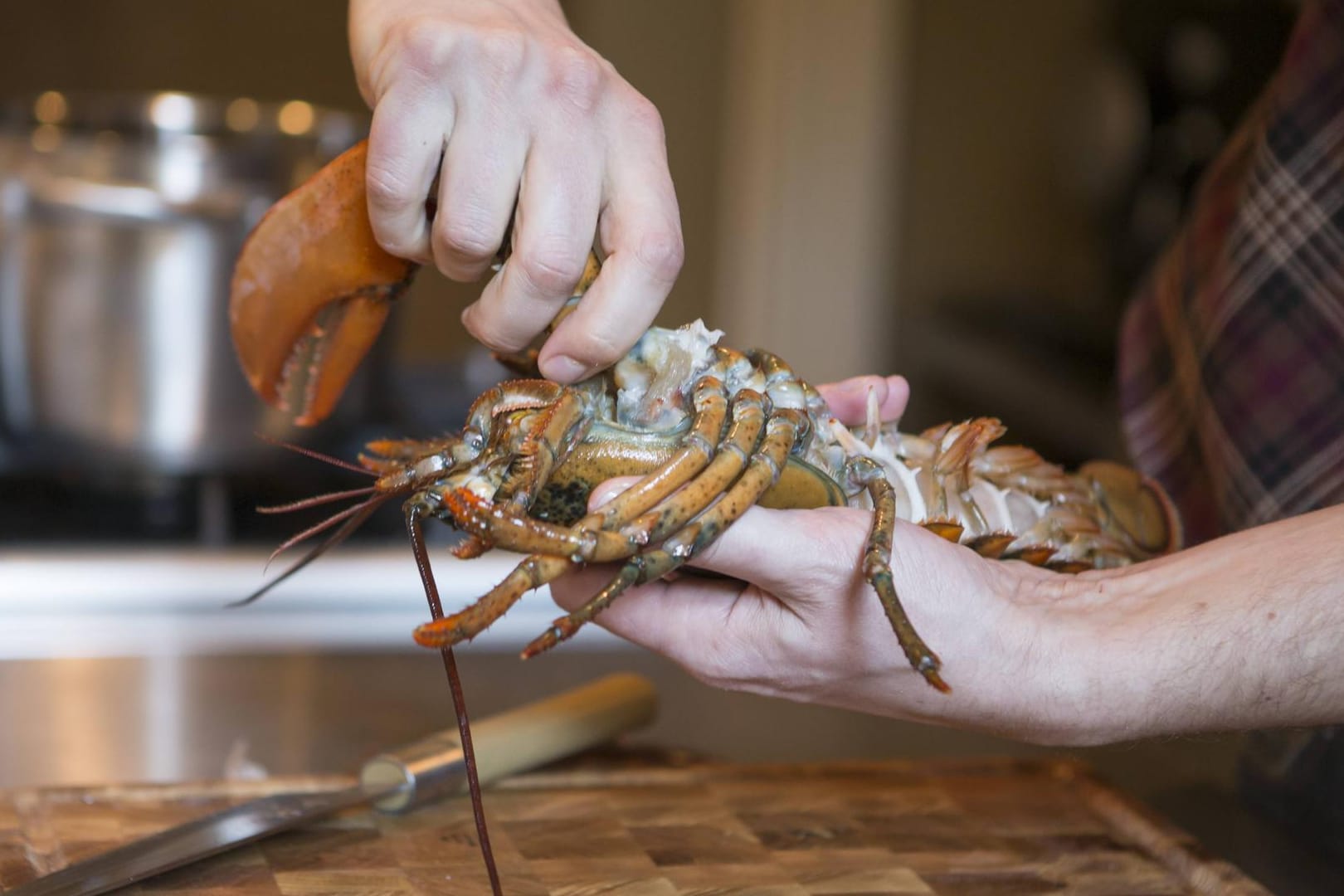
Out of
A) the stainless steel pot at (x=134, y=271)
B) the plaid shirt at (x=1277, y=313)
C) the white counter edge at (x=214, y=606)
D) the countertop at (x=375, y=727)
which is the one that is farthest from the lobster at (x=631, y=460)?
the stainless steel pot at (x=134, y=271)

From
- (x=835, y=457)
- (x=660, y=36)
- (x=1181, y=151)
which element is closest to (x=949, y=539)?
(x=835, y=457)

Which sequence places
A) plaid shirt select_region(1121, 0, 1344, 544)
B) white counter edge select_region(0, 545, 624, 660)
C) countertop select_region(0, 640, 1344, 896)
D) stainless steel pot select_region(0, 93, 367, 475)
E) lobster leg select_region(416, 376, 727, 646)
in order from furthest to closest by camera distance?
stainless steel pot select_region(0, 93, 367, 475)
white counter edge select_region(0, 545, 624, 660)
plaid shirt select_region(1121, 0, 1344, 544)
countertop select_region(0, 640, 1344, 896)
lobster leg select_region(416, 376, 727, 646)

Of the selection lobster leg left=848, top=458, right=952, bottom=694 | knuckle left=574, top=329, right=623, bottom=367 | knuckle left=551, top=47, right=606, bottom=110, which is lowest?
lobster leg left=848, top=458, right=952, bottom=694

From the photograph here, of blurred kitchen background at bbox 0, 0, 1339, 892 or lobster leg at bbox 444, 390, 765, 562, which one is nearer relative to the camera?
lobster leg at bbox 444, 390, 765, 562

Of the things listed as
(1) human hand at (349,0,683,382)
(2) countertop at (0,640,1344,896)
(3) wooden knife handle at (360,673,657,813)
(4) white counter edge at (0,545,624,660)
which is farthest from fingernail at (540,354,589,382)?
(4) white counter edge at (0,545,624,660)

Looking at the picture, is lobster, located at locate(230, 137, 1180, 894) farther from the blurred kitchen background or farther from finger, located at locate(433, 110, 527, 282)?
the blurred kitchen background

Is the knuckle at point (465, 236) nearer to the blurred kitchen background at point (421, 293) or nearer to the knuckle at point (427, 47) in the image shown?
the knuckle at point (427, 47)

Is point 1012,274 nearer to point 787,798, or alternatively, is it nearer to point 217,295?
point 217,295

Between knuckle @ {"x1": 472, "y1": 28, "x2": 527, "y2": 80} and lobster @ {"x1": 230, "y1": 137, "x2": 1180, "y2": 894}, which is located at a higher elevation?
knuckle @ {"x1": 472, "y1": 28, "x2": 527, "y2": 80}
